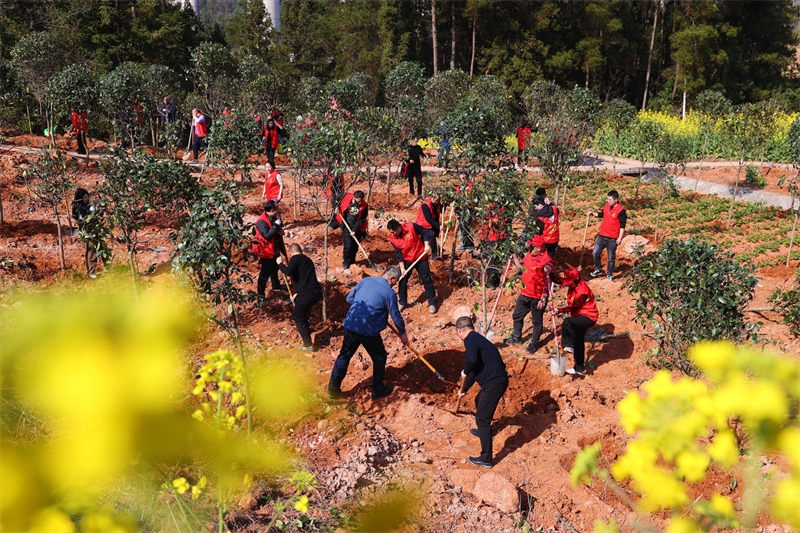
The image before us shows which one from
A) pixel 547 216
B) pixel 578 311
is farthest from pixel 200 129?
pixel 578 311

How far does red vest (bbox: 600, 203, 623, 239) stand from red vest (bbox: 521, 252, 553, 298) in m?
3.12

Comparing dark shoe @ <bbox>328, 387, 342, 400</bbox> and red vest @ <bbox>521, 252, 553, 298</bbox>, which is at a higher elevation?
red vest @ <bbox>521, 252, 553, 298</bbox>

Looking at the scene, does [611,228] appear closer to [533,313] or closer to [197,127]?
[533,313]

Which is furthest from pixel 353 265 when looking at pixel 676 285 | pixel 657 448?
pixel 657 448

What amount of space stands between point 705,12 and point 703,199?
2121 centimetres

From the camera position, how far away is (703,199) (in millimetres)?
17922

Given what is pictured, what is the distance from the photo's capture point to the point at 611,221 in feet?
34.2

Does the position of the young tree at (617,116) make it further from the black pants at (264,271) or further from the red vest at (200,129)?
the black pants at (264,271)

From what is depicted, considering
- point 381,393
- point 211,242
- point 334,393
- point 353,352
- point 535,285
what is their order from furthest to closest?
1. point 535,285
2. point 381,393
3. point 334,393
4. point 353,352
5. point 211,242

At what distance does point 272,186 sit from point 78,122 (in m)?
10.1

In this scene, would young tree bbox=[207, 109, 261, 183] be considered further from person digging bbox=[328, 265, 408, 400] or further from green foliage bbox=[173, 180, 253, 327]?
person digging bbox=[328, 265, 408, 400]

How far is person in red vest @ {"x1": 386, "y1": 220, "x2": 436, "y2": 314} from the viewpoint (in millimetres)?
9117

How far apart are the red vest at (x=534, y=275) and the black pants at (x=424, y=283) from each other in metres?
1.83

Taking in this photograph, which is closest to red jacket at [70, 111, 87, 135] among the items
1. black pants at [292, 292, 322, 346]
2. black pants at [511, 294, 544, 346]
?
black pants at [292, 292, 322, 346]
